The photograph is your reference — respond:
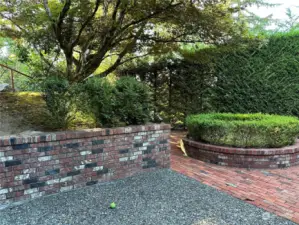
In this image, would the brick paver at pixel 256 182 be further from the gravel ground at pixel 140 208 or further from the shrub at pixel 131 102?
the shrub at pixel 131 102

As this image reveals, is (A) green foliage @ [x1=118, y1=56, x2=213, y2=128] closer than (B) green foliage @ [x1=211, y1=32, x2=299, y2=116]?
No

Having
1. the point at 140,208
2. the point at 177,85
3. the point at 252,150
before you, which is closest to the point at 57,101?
the point at 140,208

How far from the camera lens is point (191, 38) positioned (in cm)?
542

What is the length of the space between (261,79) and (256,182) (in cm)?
381

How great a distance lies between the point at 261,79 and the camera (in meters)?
6.30

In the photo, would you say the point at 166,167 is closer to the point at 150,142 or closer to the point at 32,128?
the point at 150,142

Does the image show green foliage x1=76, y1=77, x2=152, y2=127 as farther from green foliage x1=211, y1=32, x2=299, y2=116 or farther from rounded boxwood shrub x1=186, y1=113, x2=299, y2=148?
green foliage x1=211, y1=32, x2=299, y2=116

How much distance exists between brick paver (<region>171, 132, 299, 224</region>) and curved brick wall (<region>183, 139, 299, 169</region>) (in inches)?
4.8

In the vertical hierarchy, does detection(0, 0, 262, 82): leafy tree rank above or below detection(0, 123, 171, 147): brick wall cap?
above

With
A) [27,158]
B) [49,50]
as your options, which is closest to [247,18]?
[49,50]

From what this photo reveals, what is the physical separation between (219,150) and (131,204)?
84.8 inches

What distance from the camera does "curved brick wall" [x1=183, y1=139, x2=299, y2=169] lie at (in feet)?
13.0

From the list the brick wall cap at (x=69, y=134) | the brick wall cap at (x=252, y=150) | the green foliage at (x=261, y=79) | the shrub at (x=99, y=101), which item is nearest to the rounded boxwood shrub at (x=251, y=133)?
the brick wall cap at (x=252, y=150)

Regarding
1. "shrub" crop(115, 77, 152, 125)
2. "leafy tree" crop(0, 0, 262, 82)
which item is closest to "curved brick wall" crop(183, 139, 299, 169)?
"shrub" crop(115, 77, 152, 125)
